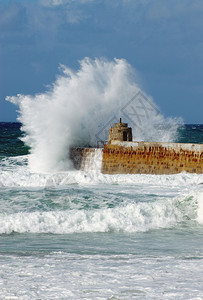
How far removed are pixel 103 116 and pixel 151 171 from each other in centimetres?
623

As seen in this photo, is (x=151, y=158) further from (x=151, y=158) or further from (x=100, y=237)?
(x=100, y=237)

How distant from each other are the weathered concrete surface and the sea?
0.33 m

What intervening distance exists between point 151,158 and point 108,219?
6042mm

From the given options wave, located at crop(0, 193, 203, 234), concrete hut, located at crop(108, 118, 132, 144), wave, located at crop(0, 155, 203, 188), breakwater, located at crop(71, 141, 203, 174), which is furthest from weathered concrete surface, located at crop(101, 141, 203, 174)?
wave, located at crop(0, 193, 203, 234)

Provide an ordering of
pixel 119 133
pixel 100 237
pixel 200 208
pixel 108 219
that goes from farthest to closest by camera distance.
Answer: pixel 119 133 → pixel 200 208 → pixel 108 219 → pixel 100 237

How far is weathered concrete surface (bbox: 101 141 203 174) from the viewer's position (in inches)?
554

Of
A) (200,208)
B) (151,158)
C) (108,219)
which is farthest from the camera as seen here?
(151,158)

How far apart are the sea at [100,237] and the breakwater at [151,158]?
1.07 feet

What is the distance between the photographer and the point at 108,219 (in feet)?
28.6

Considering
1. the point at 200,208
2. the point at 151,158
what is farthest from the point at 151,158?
the point at 200,208

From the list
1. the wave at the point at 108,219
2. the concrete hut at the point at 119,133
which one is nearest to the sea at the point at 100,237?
the wave at the point at 108,219

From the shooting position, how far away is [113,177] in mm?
14586

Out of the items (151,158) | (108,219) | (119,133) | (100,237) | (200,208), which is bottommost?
(100,237)

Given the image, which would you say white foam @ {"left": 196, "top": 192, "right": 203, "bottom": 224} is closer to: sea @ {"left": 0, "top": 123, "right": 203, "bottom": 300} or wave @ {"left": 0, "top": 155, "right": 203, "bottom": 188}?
sea @ {"left": 0, "top": 123, "right": 203, "bottom": 300}
